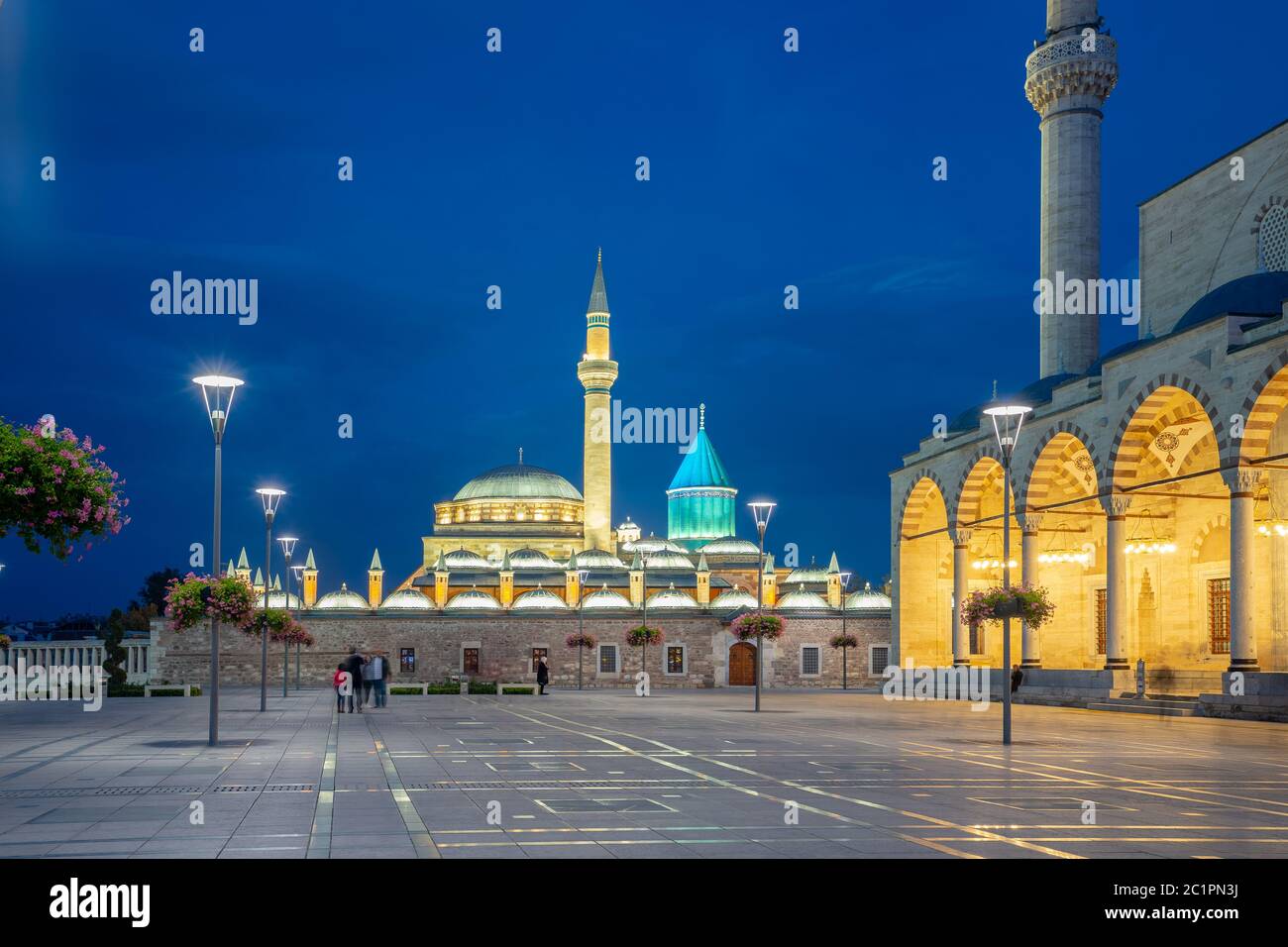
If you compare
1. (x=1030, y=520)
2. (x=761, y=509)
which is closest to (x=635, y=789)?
(x=761, y=509)

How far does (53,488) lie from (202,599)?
7.68m

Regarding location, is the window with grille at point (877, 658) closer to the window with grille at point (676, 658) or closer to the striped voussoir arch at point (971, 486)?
the window with grille at point (676, 658)

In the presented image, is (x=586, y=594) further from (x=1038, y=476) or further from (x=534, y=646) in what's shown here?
(x=1038, y=476)

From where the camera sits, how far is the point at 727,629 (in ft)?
202

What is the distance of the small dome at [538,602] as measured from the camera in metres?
62.3

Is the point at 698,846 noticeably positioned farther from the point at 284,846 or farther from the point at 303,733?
the point at 303,733

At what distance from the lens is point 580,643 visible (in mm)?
57344

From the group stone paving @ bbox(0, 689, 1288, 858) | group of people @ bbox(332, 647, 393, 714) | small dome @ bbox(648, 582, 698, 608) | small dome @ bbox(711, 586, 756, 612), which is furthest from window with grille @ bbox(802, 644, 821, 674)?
stone paving @ bbox(0, 689, 1288, 858)

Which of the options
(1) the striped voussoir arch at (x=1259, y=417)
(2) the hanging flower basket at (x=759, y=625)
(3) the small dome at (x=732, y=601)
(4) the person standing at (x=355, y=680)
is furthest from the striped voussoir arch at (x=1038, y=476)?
(3) the small dome at (x=732, y=601)

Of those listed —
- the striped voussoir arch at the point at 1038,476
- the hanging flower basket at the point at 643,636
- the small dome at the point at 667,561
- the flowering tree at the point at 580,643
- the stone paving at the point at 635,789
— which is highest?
the striped voussoir arch at the point at 1038,476

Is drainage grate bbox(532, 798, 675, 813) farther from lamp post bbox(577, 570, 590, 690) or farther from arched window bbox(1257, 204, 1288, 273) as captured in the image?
lamp post bbox(577, 570, 590, 690)

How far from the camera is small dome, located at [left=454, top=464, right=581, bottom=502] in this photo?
85.6m

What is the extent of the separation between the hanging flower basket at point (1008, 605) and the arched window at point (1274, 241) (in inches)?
503

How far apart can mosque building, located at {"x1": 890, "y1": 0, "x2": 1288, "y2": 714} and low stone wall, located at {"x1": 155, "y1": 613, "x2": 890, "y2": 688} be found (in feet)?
31.6
